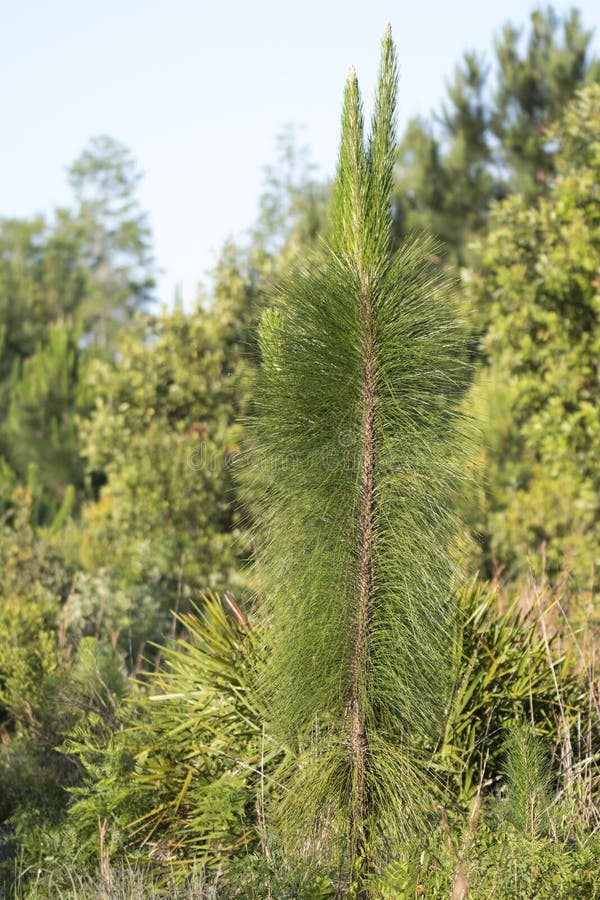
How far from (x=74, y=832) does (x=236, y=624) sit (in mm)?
1213

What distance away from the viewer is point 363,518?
3920 millimetres

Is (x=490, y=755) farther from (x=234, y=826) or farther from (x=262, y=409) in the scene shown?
(x=262, y=409)

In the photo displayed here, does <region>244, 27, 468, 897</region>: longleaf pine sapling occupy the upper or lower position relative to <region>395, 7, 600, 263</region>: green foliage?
lower

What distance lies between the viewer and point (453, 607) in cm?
401

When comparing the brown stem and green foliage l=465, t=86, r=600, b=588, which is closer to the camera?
the brown stem

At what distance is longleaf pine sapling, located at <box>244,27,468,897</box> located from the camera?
3.87 metres

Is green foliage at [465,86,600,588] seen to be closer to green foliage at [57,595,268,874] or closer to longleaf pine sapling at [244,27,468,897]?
green foliage at [57,595,268,874]

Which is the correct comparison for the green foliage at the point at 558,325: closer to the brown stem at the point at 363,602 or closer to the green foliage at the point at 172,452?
the green foliage at the point at 172,452

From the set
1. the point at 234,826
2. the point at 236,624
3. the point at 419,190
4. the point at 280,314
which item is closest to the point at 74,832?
the point at 234,826

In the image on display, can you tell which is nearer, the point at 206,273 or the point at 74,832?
the point at 74,832

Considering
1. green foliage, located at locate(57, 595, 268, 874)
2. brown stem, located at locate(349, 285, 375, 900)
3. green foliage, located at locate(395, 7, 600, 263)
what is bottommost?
green foliage, located at locate(57, 595, 268, 874)

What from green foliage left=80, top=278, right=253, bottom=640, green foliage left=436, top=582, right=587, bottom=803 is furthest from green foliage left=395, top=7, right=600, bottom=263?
green foliage left=436, top=582, right=587, bottom=803

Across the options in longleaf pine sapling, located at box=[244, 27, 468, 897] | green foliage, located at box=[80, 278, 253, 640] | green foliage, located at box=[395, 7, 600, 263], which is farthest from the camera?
green foliage, located at box=[395, 7, 600, 263]

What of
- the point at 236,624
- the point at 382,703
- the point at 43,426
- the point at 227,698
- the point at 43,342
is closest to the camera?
the point at 382,703
